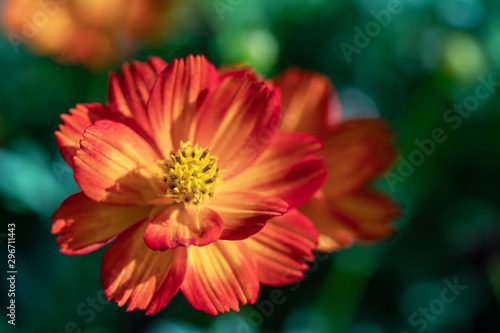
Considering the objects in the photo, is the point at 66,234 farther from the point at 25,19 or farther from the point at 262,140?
the point at 25,19

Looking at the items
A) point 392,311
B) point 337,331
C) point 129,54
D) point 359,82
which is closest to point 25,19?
point 129,54

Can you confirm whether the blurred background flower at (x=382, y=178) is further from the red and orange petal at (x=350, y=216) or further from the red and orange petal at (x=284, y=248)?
the red and orange petal at (x=284, y=248)

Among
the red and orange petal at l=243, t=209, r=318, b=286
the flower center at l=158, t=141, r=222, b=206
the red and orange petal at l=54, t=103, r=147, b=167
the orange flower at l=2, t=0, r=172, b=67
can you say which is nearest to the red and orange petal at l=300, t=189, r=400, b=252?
the red and orange petal at l=243, t=209, r=318, b=286

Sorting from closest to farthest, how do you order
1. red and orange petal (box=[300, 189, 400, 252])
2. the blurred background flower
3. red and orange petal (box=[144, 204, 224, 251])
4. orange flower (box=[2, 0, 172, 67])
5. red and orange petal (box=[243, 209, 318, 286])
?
red and orange petal (box=[144, 204, 224, 251]) < red and orange petal (box=[243, 209, 318, 286]) < red and orange petal (box=[300, 189, 400, 252]) < the blurred background flower < orange flower (box=[2, 0, 172, 67])

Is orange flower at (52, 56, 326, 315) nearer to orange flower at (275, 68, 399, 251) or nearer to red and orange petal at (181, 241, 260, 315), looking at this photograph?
red and orange petal at (181, 241, 260, 315)

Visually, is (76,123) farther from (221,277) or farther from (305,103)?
(305,103)

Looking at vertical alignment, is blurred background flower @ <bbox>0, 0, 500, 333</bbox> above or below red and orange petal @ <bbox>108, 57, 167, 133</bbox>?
below

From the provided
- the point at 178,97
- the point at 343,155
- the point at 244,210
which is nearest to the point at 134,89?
the point at 178,97
